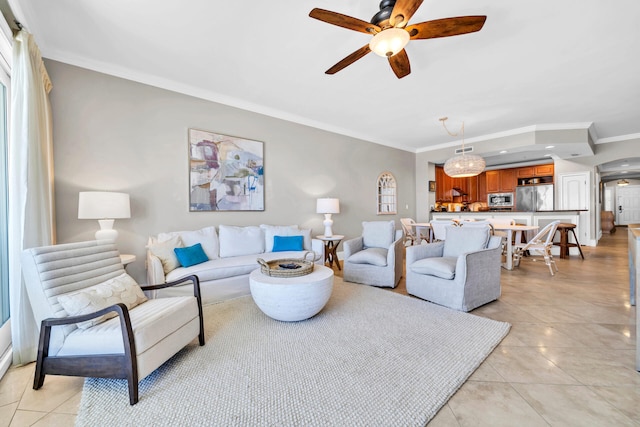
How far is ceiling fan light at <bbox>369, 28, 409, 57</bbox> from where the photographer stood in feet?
6.37

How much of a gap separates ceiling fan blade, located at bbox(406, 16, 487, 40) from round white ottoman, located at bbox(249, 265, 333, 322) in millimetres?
2115

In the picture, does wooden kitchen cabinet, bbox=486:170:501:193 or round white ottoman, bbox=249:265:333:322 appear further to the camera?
wooden kitchen cabinet, bbox=486:170:501:193

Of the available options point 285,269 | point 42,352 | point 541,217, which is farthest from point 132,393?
point 541,217

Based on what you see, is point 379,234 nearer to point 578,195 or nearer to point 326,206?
point 326,206

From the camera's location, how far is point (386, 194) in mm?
6324

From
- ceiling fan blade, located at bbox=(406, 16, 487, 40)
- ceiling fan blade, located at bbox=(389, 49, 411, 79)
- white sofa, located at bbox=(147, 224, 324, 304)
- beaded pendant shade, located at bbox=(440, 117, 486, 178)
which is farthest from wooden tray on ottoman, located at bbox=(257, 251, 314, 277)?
beaded pendant shade, located at bbox=(440, 117, 486, 178)

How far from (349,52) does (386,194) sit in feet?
13.0

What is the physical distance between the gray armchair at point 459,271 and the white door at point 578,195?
539cm

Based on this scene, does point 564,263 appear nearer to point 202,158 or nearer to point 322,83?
point 322,83

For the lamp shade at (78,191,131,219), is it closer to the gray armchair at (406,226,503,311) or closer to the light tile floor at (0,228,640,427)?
the light tile floor at (0,228,640,427)

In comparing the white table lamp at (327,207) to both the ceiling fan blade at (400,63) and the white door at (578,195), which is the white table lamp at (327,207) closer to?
the ceiling fan blade at (400,63)

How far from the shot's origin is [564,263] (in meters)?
4.76

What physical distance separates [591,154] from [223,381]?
340 inches

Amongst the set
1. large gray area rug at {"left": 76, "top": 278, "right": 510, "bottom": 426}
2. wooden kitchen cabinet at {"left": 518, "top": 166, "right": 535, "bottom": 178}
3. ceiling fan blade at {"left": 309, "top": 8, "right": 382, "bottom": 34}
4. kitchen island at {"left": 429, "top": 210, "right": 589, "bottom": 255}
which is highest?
ceiling fan blade at {"left": 309, "top": 8, "right": 382, "bottom": 34}
